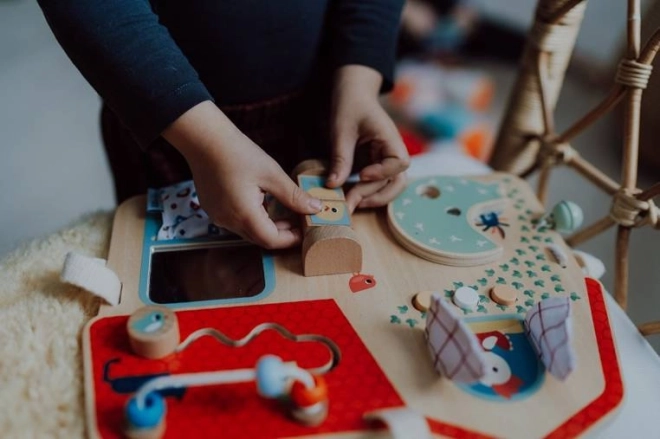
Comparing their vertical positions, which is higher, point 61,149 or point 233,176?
point 233,176

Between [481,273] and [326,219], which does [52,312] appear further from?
[481,273]

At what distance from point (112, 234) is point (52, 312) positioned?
0.36ft

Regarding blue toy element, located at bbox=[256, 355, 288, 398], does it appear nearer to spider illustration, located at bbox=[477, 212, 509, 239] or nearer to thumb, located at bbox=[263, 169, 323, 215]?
thumb, located at bbox=[263, 169, 323, 215]

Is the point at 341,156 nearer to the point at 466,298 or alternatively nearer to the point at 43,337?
the point at 466,298

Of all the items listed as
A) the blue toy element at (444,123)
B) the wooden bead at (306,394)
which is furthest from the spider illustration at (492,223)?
the blue toy element at (444,123)

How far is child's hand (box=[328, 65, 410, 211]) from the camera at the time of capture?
0.62 metres

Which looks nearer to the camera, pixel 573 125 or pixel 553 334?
pixel 553 334

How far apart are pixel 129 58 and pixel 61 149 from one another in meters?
0.97

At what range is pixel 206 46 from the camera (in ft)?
2.16

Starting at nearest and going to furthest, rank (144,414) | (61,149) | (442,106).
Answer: (144,414)
(61,149)
(442,106)

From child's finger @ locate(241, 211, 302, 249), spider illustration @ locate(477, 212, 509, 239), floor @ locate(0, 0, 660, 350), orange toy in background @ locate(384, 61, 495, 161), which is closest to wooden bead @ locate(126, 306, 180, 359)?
child's finger @ locate(241, 211, 302, 249)

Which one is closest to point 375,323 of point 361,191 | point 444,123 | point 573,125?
point 361,191

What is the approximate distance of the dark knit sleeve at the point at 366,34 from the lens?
0.70 m

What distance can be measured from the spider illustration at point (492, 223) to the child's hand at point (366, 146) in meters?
0.09
